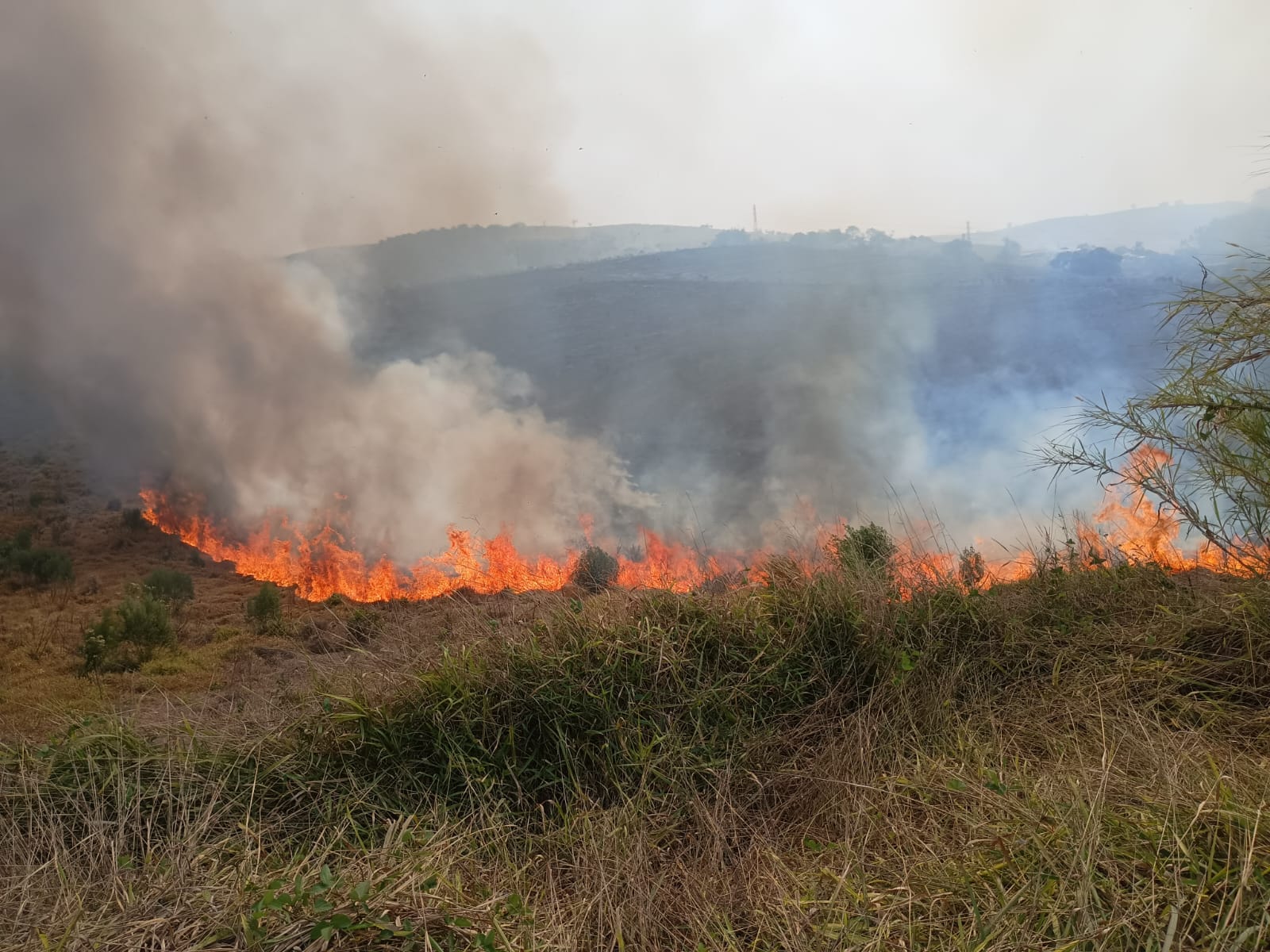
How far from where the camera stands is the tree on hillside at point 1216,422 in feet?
12.3

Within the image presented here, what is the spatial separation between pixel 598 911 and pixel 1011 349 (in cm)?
896

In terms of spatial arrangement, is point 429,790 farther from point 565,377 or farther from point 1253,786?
point 565,377

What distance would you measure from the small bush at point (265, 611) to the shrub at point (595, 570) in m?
2.28

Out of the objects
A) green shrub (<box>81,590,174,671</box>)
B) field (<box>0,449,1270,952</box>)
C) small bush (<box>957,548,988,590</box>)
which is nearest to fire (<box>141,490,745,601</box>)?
green shrub (<box>81,590,174,671</box>)

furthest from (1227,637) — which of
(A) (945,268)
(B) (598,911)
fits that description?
(A) (945,268)

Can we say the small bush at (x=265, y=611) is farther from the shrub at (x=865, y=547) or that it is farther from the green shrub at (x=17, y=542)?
the shrub at (x=865, y=547)

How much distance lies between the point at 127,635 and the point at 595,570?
3.45m

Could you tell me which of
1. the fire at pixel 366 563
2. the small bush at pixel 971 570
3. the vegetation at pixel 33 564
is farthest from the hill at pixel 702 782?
the fire at pixel 366 563

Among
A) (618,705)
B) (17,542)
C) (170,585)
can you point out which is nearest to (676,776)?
(618,705)

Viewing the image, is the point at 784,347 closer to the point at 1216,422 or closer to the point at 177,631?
the point at 1216,422

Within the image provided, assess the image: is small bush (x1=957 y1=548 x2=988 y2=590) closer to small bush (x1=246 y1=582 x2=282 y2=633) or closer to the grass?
the grass

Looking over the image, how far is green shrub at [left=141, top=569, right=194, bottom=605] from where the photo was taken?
498 cm

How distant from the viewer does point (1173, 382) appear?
4230mm

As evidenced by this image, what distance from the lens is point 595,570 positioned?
6.31 m
